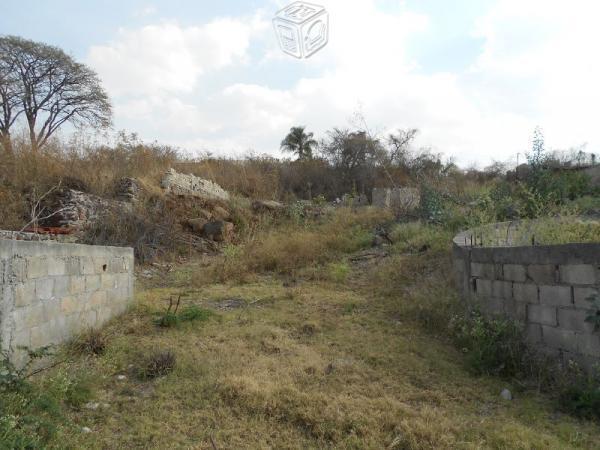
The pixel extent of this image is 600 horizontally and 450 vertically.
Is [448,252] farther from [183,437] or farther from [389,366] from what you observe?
[183,437]

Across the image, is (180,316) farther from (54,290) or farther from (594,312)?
(594,312)

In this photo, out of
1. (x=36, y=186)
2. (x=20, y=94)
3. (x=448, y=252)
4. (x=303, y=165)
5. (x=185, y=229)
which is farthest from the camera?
(x=303, y=165)

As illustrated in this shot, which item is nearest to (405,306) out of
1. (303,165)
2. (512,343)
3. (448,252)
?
(512,343)

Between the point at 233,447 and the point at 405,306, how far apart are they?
3305mm

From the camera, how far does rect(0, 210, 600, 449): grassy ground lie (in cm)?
292

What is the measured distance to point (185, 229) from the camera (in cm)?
1080

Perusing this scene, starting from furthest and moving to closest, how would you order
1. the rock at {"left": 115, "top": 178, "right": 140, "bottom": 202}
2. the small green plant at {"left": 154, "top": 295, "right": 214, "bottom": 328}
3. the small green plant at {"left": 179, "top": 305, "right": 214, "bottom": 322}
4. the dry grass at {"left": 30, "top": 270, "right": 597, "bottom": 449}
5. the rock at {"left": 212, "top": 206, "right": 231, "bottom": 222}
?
the rock at {"left": 212, "top": 206, "right": 231, "bottom": 222}
the rock at {"left": 115, "top": 178, "right": 140, "bottom": 202}
the small green plant at {"left": 179, "top": 305, "right": 214, "bottom": 322}
the small green plant at {"left": 154, "top": 295, "right": 214, "bottom": 328}
the dry grass at {"left": 30, "top": 270, "right": 597, "bottom": 449}

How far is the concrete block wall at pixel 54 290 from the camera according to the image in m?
3.44

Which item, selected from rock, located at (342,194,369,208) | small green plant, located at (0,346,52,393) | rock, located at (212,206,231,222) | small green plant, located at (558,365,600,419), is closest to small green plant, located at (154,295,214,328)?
small green plant, located at (0,346,52,393)

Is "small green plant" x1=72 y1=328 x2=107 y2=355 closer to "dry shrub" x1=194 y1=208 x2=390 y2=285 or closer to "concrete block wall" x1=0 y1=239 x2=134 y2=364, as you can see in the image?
"concrete block wall" x1=0 y1=239 x2=134 y2=364

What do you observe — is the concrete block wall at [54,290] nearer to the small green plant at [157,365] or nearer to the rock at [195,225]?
the small green plant at [157,365]

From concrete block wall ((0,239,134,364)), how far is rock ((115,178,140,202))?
5295 millimetres

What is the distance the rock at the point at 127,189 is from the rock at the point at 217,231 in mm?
1771

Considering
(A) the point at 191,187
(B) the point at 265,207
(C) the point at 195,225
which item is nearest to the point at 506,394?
(C) the point at 195,225
